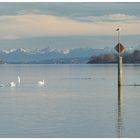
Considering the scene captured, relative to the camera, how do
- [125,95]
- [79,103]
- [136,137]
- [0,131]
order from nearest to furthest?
[136,137] → [0,131] → [79,103] → [125,95]

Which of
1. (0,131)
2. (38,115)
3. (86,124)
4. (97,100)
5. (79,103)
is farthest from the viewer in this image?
(97,100)

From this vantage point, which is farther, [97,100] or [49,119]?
[97,100]

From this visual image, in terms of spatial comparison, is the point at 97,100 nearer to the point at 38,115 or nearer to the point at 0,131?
the point at 38,115

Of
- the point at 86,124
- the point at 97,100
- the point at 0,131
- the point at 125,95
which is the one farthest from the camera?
the point at 125,95

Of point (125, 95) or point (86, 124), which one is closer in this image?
point (86, 124)

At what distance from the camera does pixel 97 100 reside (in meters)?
35.6

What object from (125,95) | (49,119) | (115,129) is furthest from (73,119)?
(125,95)

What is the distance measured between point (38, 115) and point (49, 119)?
1.56 metres

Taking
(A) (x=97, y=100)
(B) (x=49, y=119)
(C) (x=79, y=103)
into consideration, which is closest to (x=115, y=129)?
(B) (x=49, y=119)

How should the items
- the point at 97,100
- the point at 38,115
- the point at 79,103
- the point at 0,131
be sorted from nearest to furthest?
the point at 0,131, the point at 38,115, the point at 79,103, the point at 97,100

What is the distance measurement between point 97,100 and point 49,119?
10.5 meters

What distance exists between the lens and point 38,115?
26.9 metres

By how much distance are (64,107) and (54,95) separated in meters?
9.34

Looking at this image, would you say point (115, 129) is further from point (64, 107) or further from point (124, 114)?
point (64, 107)
